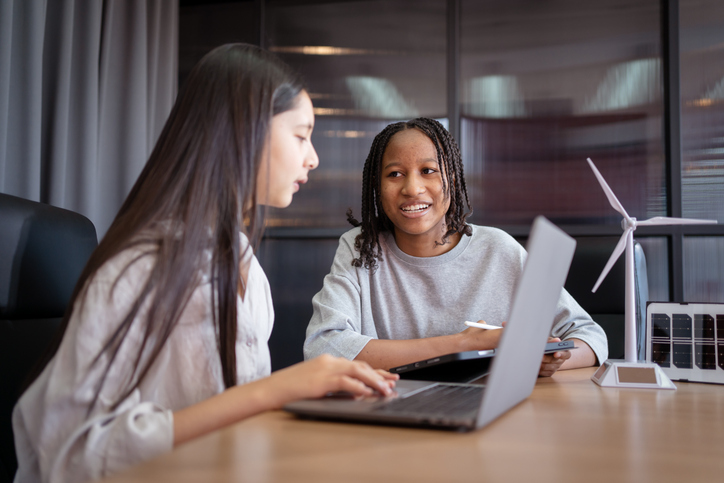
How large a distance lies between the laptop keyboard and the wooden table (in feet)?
0.10

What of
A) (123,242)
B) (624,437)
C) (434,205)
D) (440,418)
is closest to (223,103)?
(123,242)

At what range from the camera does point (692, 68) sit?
2.41 m

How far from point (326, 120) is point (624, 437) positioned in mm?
2339

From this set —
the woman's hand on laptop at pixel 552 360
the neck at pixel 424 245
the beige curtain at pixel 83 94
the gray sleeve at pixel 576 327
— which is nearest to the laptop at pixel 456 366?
the woman's hand on laptop at pixel 552 360

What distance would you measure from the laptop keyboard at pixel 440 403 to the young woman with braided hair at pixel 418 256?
0.55 m

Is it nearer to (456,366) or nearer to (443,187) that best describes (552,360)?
(456,366)

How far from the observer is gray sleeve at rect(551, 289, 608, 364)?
1214 mm

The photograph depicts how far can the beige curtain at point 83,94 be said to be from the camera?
1.64 metres

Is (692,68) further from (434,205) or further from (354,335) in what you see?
(354,335)

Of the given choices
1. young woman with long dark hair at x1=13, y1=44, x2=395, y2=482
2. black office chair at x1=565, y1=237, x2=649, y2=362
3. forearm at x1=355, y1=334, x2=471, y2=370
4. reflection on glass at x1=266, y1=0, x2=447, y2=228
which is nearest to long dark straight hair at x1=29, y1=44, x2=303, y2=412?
young woman with long dark hair at x1=13, y1=44, x2=395, y2=482

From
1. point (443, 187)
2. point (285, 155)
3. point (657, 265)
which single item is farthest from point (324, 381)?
point (657, 265)

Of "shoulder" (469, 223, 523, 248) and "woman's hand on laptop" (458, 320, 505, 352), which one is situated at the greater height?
"shoulder" (469, 223, 523, 248)

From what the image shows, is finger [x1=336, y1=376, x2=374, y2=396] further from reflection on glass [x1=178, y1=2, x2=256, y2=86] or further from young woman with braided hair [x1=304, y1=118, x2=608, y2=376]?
reflection on glass [x1=178, y1=2, x2=256, y2=86]

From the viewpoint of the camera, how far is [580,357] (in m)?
1.17
